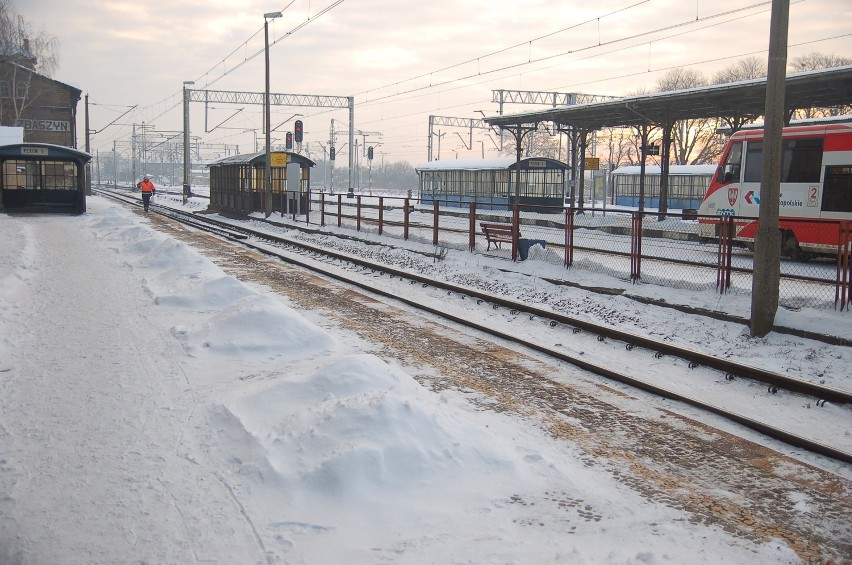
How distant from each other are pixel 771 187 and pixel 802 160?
10257 mm

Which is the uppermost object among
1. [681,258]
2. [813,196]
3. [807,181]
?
[807,181]

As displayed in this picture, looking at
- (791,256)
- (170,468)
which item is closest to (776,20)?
(170,468)

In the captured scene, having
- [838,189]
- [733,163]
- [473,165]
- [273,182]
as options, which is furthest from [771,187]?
[473,165]

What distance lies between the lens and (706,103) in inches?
1072

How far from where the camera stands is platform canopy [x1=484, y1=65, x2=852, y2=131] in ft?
68.6

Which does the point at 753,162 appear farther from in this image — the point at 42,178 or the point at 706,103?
the point at 42,178

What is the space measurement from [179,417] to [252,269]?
1048cm

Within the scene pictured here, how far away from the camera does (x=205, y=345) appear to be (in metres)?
8.46

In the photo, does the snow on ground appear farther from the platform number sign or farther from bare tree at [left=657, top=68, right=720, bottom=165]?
bare tree at [left=657, top=68, right=720, bottom=165]

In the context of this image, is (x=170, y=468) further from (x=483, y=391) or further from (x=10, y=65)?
(x=10, y=65)

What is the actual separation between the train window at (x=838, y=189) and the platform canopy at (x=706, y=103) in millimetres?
3451

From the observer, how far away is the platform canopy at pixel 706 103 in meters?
20.9

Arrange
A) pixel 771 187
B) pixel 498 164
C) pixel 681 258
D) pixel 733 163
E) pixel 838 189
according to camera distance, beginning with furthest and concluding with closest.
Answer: pixel 498 164, pixel 733 163, pixel 838 189, pixel 681 258, pixel 771 187

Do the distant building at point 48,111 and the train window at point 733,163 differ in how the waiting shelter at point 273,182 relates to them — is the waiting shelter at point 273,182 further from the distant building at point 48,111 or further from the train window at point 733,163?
the distant building at point 48,111
